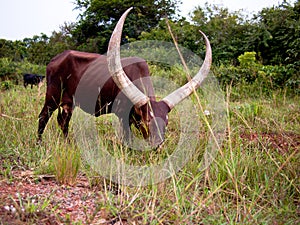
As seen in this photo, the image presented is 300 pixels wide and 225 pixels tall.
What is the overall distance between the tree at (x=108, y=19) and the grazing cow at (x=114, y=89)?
461 inches

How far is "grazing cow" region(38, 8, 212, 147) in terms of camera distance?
308 centimetres

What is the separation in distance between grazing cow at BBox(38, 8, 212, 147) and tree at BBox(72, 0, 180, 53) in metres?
11.7

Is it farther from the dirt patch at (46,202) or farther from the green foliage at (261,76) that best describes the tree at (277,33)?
the dirt patch at (46,202)

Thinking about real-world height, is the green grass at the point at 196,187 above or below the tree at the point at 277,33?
below

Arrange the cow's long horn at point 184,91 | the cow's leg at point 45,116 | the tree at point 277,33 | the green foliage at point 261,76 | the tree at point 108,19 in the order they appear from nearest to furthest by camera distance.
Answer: the cow's long horn at point 184,91 → the cow's leg at point 45,116 → the green foliage at point 261,76 → the tree at point 277,33 → the tree at point 108,19

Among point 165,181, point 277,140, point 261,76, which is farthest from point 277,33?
point 165,181

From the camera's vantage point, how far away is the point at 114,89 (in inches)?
142

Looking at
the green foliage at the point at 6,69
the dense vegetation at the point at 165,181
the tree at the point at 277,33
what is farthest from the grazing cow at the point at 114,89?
the green foliage at the point at 6,69

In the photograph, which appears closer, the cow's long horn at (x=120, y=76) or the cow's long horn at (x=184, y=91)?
the cow's long horn at (x=120, y=76)

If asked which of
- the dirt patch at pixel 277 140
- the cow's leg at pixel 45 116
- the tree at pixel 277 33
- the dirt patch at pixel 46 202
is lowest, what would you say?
the dirt patch at pixel 277 140

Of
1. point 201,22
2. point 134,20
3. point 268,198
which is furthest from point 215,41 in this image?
point 268,198

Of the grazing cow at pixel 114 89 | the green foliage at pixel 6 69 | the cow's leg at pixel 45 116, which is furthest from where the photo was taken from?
the green foliage at pixel 6 69

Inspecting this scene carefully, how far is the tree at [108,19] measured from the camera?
16438 mm

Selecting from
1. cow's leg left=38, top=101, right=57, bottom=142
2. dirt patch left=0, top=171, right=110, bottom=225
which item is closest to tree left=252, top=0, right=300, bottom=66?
cow's leg left=38, top=101, right=57, bottom=142
